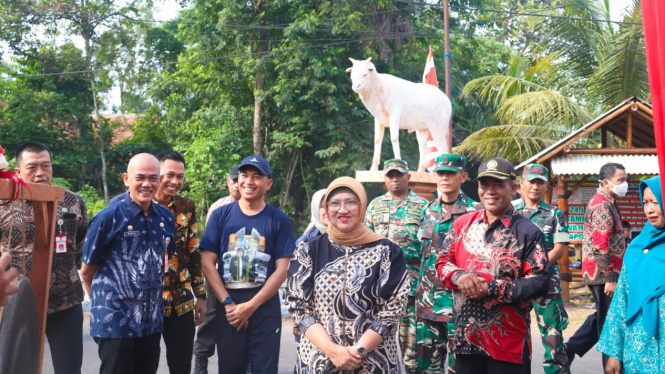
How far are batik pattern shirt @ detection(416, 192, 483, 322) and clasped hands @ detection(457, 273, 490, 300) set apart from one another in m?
1.23

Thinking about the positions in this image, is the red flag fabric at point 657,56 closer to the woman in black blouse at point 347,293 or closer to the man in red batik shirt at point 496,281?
the man in red batik shirt at point 496,281

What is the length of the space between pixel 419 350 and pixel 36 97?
837 inches

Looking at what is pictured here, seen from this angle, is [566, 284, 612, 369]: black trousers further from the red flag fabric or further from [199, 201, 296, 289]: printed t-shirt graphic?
the red flag fabric

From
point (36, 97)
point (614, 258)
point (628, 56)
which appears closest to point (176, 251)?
point (614, 258)

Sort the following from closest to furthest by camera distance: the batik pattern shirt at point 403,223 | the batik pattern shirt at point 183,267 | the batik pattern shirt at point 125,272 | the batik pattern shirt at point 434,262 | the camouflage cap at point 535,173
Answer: the batik pattern shirt at point 125,272
the batik pattern shirt at point 183,267
the batik pattern shirt at point 434,262
the batik pattern shirt at point 403,223
the camouflage cap at point 535,173

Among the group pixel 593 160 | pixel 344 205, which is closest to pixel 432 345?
pixel 344 205

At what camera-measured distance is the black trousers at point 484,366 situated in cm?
336

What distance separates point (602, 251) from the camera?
18.4 ft

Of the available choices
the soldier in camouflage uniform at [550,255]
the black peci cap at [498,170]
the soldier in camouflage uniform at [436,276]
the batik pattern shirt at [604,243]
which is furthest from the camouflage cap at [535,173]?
the black peci cap at [498,170]

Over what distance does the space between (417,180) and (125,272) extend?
4701 millimetres

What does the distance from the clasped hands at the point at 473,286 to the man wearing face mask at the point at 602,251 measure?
9.28 feet

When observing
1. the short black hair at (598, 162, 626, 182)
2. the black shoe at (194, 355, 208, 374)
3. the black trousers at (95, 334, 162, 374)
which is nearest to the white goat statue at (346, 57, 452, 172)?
the short black hair at (598, 162, 626, 182)

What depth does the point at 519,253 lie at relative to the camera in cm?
339

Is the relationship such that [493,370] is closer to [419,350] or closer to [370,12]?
[419,350]
